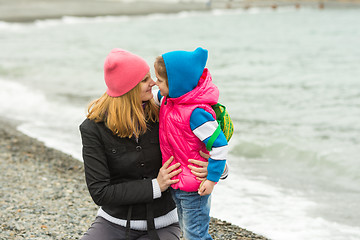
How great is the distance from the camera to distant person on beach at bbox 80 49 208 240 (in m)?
2.87

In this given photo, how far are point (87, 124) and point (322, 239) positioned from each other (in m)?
3.71

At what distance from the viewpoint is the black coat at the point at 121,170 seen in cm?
289

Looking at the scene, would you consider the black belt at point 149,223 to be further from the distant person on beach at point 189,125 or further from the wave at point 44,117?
the wave at point 44,117

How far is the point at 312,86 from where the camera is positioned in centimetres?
1845

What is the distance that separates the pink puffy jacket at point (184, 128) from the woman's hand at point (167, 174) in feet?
0.16

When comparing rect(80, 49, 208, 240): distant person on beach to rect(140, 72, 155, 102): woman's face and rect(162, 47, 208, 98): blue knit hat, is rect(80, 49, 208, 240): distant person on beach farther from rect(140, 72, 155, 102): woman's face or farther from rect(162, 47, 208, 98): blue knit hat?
rect(162, 47, 208, 98): blue knit hat

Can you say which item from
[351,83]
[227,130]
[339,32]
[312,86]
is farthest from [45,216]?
[339,32]

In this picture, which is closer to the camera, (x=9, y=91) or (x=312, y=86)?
(x=9, y=91)

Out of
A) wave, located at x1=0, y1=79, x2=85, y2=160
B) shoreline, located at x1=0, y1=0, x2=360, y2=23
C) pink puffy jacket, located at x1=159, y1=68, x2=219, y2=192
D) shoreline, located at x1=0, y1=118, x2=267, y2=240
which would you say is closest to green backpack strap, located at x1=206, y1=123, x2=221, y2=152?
pink puffy jacket, located at x1=159, y1=68, x2=219, y2=192

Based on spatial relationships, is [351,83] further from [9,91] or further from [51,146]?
[51,146]

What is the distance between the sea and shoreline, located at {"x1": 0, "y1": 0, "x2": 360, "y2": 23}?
28735 millimetres

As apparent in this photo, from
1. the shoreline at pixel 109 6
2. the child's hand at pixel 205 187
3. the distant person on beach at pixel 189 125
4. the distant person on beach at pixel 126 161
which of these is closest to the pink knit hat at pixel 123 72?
the distant person on beach at pixel 126 161

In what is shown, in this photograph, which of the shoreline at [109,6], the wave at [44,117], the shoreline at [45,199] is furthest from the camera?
the shoreline at [109,6]

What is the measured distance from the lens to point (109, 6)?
3273 inches
